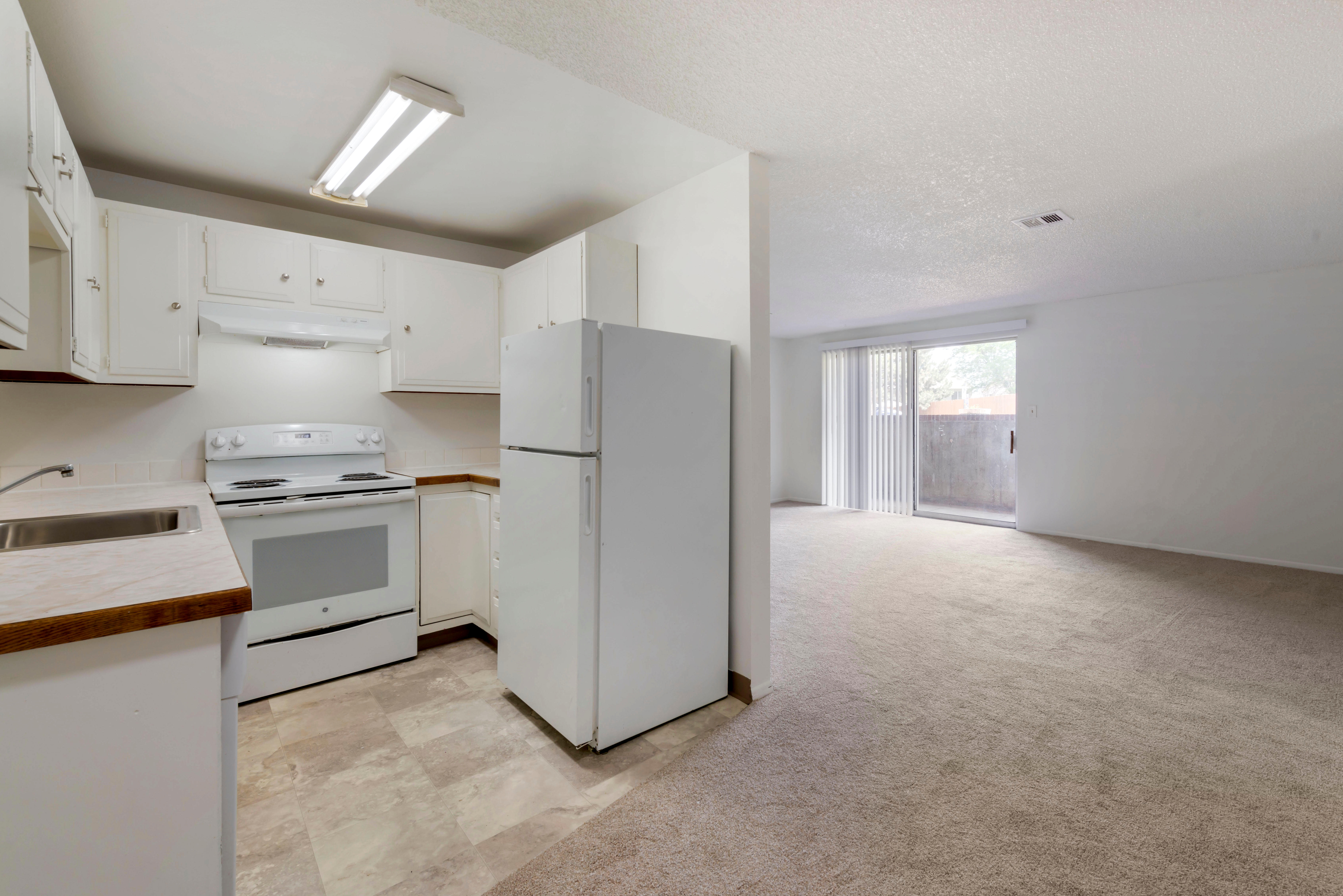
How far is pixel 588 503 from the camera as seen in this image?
2037 millimetres

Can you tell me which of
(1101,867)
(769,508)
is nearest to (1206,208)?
(769,508)

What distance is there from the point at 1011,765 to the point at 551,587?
67.9 inches

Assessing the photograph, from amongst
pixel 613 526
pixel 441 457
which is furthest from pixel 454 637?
pixel 613 526

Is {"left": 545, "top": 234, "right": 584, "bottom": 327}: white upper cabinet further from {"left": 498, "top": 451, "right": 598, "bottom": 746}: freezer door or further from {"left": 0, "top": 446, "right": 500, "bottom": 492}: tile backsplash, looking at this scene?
{"left": 0, "top": 446, "right": 500, "bottom": 492}: tile backsplash

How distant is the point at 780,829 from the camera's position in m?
1.69

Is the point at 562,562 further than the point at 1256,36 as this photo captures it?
Yes

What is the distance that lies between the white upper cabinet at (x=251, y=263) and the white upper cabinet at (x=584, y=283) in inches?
45.4

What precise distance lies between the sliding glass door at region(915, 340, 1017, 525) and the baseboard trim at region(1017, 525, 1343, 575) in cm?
54

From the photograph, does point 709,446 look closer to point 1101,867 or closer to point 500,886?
point 500,886

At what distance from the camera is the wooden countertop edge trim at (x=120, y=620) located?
82cm

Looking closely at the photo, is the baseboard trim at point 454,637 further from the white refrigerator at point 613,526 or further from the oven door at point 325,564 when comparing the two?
the white refrigerator at point 613,526

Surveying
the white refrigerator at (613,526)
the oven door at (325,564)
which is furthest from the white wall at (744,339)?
the oven door at (325,564)

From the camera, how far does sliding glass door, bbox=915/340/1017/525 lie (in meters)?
6.09

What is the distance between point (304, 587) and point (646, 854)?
192 centimetres
